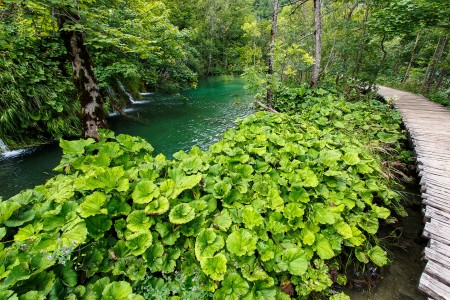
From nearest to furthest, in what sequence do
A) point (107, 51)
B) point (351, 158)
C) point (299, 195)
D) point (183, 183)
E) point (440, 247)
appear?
Answer: point (440, 247)
point (183, 183)
point (299, 195)
point (351, 158)
point (107, 51)

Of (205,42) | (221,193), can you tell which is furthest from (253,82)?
(205,42)

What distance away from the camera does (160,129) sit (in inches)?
394

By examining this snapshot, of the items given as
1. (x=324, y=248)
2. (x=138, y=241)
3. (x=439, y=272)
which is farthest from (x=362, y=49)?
(x=138, y=241)

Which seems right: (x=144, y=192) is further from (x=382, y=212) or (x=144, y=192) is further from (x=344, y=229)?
(x=382, y=212)

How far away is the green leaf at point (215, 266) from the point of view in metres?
2.00

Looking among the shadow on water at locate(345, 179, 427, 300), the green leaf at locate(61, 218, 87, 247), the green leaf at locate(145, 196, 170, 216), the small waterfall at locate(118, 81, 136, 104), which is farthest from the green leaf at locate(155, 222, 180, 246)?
the small waterfall at locate(118, 81, 136, 104)

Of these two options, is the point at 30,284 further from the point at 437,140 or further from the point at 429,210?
the point at 437,140

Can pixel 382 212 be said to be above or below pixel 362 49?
below

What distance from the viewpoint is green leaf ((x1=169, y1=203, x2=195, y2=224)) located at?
86.1 inches

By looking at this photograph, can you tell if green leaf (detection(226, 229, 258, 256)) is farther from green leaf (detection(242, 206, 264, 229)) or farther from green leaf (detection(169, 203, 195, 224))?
green leaf (detection(169, 203, 195, 224))

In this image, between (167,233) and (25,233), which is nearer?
(25,233)

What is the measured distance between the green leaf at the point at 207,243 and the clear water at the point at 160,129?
5.37m

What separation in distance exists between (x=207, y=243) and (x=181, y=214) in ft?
1.30

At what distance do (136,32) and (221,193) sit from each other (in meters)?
5.14
